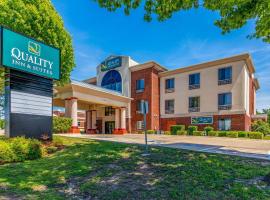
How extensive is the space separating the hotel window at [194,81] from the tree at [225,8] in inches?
897

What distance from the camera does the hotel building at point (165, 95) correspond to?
87.1ft

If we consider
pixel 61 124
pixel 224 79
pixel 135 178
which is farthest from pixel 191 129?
pixel 135 178

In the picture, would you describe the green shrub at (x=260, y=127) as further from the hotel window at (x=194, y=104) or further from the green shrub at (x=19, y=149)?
the green shrub at (x=19, y=149)

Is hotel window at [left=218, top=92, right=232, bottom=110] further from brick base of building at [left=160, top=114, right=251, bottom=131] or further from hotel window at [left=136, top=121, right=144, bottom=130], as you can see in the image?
hotel window at [left=136, top=121, right=144, bottom=130]

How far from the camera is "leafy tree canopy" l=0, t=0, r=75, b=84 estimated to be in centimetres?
1287

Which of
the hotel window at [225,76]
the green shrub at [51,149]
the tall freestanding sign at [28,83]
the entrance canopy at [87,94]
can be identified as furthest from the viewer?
the hotel window at [225,76]

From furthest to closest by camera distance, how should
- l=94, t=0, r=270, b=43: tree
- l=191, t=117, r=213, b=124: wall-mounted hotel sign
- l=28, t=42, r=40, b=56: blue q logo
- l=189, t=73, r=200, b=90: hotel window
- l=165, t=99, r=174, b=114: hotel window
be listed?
l=165, t=99, r=174, b=114: hotel window → l=189, t=73, r=200, b=90: hotel window → l=191, t=117, r=213, b=124: wall-mounted hotel sign → l=28, t=42, r=40, b=56: blue q logo → l=94, t=0, r=270, b=43: tree

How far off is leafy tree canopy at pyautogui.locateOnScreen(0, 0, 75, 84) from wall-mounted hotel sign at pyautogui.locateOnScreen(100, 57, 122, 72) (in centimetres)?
1863

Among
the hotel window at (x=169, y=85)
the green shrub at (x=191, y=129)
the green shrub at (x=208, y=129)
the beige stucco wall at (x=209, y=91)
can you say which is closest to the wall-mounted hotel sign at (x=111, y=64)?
the beige stucco wall at (x=209, y=91)

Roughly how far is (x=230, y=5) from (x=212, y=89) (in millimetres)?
23149

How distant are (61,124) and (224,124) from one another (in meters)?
20.9

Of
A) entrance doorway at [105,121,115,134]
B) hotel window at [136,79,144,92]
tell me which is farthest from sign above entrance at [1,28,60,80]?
entrance doorway at [105,121,115,134]

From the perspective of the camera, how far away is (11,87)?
9.62 meters

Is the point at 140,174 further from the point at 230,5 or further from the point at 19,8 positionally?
the point at 19,8
